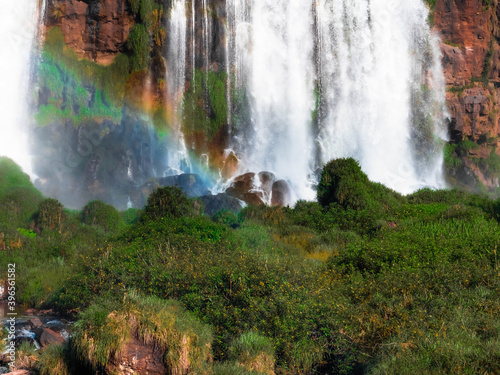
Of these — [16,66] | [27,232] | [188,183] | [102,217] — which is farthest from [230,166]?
[27,232]

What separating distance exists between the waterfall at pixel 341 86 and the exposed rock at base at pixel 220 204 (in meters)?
7.86

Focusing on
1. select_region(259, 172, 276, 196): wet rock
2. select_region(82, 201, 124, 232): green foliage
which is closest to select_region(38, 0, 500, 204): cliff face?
select_region(259, 172, 276, 196): wet rock

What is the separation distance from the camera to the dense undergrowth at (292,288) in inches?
309

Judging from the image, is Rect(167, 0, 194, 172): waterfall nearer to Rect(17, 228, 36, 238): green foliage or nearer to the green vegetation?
the green vegetation

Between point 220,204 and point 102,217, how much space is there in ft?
15.1

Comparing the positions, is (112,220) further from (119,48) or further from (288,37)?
(288,37)

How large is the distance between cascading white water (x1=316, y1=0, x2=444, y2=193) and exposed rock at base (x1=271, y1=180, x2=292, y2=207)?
6.18m

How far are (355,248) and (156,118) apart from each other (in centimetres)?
1987

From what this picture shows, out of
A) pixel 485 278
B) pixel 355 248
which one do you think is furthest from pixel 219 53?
pixel 485 278

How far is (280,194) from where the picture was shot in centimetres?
2595

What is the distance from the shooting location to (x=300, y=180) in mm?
29859

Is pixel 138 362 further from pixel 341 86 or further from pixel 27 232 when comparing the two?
pixel 341 86

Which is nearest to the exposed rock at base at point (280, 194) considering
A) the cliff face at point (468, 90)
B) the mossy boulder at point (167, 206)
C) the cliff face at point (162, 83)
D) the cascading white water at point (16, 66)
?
the cliff face at point (162, 83)

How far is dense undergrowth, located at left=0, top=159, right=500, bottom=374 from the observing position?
785 centimetres
